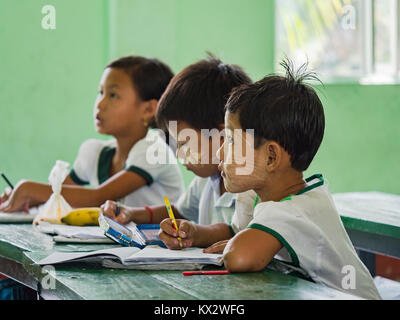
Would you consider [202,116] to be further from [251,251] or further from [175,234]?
[251,251]

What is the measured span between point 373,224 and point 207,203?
1.72 feet

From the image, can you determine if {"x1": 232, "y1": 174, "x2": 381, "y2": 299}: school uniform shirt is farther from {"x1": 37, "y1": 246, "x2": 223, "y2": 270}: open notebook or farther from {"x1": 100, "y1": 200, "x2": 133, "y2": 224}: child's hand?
{"x1": 100, "y1": 200, "x2": 133, "y2": 224}: child's hand

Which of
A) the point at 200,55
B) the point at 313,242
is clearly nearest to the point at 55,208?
the point at 313,242

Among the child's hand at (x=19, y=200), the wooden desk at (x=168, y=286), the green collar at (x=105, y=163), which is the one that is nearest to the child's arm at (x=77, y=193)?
the child's hand at (x=19, y=200)

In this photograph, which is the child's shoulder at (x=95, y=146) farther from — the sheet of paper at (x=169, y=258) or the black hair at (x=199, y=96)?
the sheet of paper at (x=169, y=258)

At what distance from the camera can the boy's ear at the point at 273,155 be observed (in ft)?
4.56

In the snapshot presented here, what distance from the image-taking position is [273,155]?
1401mm

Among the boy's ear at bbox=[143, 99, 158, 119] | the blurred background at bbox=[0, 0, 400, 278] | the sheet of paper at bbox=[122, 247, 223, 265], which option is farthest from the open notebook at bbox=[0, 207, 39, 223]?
the blurred background at bbox=[0, 0, 400, 278]

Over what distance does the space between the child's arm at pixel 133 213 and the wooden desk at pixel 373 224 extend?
2.01ft

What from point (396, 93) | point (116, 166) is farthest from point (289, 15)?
point (116, 166)

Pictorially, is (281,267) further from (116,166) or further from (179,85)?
(116,166)

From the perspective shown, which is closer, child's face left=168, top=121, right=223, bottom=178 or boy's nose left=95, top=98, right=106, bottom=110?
child's face left=168, top=121, right=223, bottom=178

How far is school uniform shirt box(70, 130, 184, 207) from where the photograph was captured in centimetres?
237

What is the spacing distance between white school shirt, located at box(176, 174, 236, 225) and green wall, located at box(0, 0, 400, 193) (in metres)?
1.96
